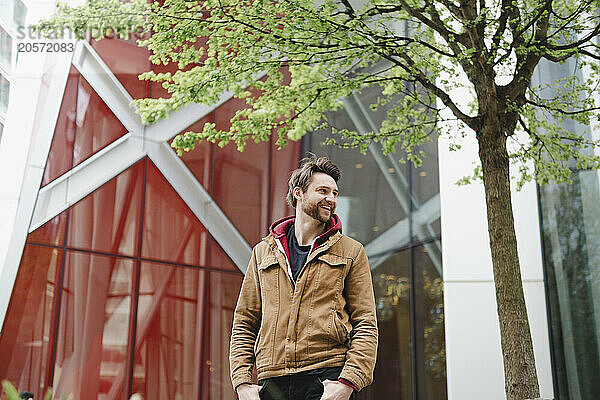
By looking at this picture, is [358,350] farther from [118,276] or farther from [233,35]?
[118,276]

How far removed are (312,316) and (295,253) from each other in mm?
434

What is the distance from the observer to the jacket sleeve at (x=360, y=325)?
3.46m

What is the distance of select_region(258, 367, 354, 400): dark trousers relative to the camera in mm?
3502

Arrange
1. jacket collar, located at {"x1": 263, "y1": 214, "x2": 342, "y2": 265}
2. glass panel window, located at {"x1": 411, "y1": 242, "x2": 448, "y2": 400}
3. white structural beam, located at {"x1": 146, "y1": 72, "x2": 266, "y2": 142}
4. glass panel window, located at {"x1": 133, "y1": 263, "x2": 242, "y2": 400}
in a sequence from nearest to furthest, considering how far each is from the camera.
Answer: jacket collar, located at {"x1": 263, "y1": 214, "x2": 342, "y2": 265}
glass panel window, located at {"x1": 411, "y1": 242, "x2": 448, "y2": 400}
glass panel window, located at {"x1": 133, "y1": 263, "x2": 242, "y2": 400}
white structural beam, located at {"x1": 146, "y1": 72, "x2": 266, "y2": 142}

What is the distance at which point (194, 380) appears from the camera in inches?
433

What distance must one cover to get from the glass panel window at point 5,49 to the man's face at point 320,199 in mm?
7560

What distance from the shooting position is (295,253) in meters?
3.88

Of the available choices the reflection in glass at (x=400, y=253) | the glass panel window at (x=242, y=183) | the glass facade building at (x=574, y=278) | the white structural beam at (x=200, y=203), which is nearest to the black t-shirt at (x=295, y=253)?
the glass facade building at (x=574, y=278)

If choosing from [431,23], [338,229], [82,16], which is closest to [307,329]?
[338,229]

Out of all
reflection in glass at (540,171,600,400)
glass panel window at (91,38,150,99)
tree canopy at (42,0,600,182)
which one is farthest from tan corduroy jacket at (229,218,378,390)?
glass panel window at (91,38,150,99)

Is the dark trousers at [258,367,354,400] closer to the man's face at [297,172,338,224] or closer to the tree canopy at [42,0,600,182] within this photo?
the man's face at [297,172,338,224]

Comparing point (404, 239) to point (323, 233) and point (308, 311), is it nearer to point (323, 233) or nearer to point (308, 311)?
point (323, 233)

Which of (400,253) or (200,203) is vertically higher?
(200,203)

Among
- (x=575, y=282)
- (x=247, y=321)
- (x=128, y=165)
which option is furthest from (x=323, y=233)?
(x=128, y=165)
